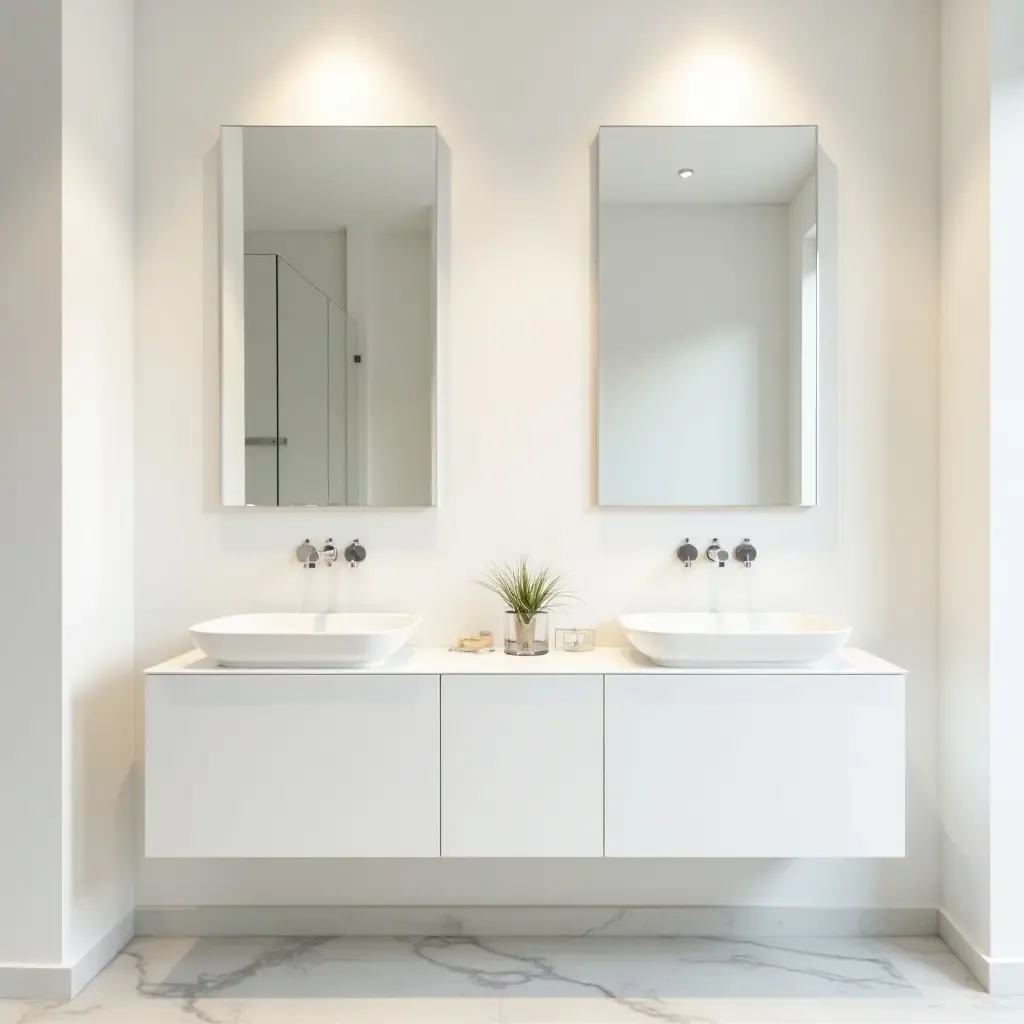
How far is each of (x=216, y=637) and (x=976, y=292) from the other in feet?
6.58

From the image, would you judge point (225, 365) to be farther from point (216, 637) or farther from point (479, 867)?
point (479, 867)

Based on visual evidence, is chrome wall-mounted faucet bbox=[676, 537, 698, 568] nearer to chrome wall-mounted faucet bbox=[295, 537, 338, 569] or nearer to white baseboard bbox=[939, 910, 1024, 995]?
chrome wall-mounted faucet bbox=[295, 537, 338, 569]

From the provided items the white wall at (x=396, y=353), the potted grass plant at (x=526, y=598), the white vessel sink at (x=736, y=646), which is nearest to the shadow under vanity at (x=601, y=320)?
the white wall at (x=396, y=353)

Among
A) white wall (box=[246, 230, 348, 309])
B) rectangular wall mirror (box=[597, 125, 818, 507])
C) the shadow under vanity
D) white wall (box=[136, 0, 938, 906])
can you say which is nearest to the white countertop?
the shadow under vanity

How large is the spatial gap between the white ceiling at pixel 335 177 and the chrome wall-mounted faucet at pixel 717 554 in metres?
1.20

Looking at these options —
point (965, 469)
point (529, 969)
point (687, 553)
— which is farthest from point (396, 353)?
point (529, 969)

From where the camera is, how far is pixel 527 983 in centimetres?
214

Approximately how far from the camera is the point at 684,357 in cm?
241

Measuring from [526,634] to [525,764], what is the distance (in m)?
0.34

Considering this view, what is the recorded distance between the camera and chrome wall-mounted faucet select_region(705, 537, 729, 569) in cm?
236

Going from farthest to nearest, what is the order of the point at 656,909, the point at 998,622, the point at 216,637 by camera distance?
the point at 656,909
the point at 998,622
the point at 216,637

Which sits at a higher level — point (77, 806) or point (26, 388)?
point (26, 388)

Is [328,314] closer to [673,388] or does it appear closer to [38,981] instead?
[673,388]

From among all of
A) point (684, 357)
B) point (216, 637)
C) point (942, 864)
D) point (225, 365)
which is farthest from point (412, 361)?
point (942, 864)
